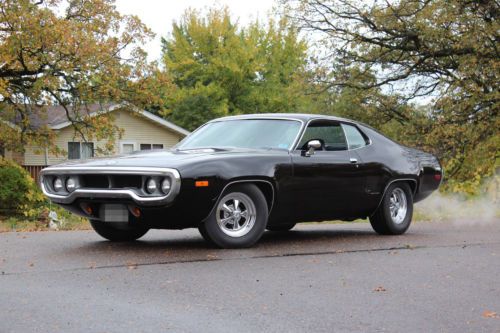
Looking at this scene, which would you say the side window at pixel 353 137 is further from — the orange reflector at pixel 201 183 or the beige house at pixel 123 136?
the beige house at pixel 123 136

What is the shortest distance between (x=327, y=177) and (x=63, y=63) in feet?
60.4

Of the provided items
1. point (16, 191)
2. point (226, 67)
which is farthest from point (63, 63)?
point (226, 67)

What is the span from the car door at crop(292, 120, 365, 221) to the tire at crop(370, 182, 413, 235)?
19.7 inches

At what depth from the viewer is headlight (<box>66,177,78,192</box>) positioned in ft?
26.7

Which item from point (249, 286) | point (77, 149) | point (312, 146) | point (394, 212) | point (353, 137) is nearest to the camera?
point (249, 286)

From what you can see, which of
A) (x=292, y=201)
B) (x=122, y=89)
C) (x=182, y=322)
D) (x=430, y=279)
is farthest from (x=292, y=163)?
(x=122, y=89)

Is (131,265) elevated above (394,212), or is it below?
below

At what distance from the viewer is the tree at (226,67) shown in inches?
1854

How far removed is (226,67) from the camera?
154ft

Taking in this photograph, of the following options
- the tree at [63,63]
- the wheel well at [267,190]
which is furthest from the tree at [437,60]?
the wheel well at [267,190]

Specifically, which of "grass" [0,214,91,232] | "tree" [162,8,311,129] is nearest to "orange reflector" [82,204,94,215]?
"grass" [0,214,91,232]

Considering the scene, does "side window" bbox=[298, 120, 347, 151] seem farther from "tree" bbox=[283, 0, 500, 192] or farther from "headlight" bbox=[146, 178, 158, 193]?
"tree" bbox=[283, 0, 500, 192]

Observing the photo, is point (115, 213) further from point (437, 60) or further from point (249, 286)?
point (437, 60)

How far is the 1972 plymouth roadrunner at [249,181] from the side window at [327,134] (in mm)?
14
